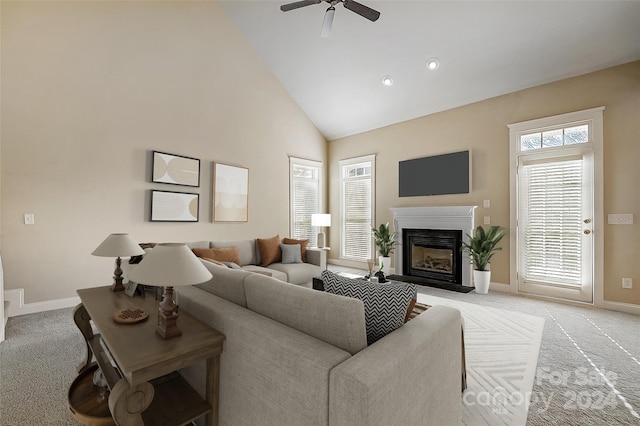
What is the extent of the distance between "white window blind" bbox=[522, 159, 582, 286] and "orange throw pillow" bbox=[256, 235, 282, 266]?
12.2 ft

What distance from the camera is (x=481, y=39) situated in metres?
3.82

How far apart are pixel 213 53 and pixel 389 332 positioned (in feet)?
17.0

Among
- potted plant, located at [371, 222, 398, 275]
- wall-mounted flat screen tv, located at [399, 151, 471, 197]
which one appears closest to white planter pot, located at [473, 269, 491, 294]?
wall-mounted flat screen tv, located at [399, 151, 471, 197]

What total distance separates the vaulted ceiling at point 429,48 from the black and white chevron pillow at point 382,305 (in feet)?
13.0

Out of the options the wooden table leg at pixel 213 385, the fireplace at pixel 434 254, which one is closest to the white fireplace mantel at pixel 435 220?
the fireplace at pixel 434 254

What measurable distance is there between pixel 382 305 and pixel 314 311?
308 mm

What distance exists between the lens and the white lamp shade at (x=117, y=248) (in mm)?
1888

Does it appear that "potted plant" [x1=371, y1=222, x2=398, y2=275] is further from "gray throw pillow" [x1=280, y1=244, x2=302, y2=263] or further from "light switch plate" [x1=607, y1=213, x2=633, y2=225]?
"light switch plate" [x1=607, y1=213, x2=633, y2=225]

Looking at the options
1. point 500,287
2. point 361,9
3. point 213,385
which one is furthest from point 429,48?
point 213,385

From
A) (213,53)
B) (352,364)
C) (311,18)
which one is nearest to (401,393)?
(352,364)

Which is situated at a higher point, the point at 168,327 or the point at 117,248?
the point at 117,248

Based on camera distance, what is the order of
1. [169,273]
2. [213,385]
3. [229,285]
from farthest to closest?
[229,285] < [213,385] < [169,273]

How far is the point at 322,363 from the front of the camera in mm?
917

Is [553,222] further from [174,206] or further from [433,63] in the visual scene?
[174,206]
